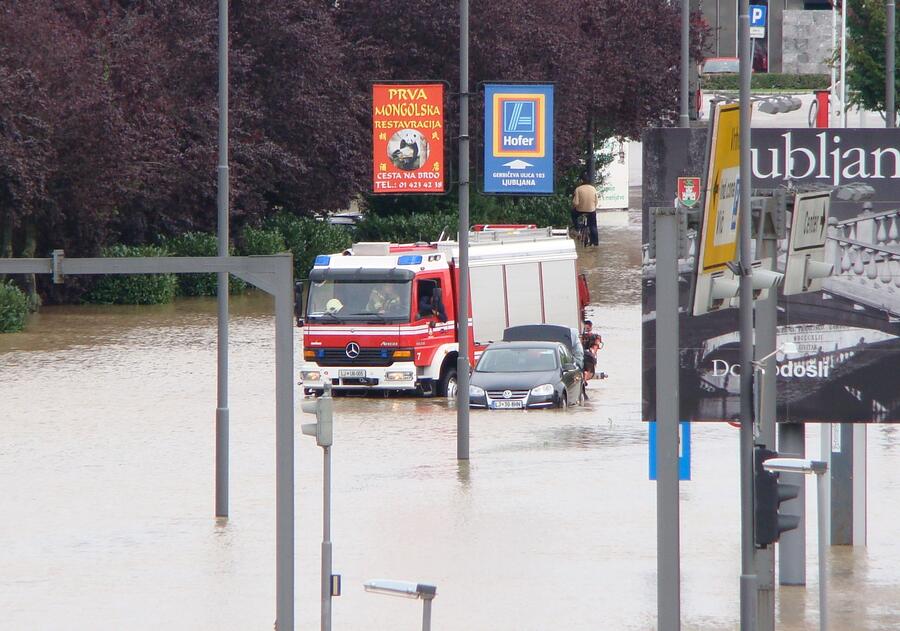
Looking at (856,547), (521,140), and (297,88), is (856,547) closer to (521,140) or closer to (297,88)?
(521,140)

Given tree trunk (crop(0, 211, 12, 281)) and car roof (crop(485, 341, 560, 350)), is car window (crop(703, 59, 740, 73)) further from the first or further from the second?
car roof (crop(485, 341, 560, 350))

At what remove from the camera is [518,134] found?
23.5 meters

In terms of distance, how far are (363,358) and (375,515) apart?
441 inches

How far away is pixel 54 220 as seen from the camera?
4031 cm

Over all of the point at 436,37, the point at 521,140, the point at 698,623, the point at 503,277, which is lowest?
the point at 698,623

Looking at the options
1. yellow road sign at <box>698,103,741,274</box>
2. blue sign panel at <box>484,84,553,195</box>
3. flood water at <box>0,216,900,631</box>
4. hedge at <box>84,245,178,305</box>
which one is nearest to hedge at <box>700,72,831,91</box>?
hedge at <box>84,245,178,305</box>

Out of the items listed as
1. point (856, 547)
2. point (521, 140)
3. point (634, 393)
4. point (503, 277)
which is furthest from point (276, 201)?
point (856, 547)

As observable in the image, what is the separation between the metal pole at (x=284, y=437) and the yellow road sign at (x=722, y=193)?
2.91 m

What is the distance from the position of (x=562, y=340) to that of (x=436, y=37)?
21701 millimetres

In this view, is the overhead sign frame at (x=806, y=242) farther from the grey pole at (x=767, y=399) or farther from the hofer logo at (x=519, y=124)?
the hofer logo at (x=519, y=124)

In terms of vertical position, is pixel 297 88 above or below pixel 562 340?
above

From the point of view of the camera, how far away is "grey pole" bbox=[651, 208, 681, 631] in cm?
1132

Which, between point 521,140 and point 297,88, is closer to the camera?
point 521,140

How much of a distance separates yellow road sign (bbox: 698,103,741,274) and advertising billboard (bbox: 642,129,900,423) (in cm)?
296
